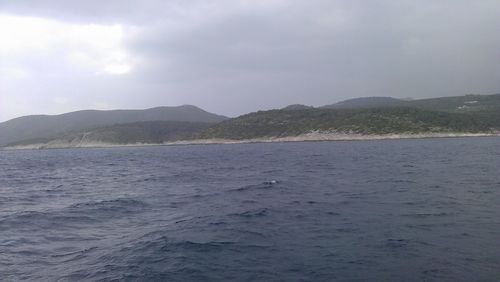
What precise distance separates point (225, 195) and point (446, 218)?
52.2 feet

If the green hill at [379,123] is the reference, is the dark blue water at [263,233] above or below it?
below

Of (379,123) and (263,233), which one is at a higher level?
(379,123)

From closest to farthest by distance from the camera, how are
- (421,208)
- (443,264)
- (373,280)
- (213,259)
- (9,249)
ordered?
(373,280)
(443,264)
(213,259)
(9,249)
(421,208)

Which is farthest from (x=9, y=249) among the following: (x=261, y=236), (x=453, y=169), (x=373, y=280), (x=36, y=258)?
(x=453, y=169)

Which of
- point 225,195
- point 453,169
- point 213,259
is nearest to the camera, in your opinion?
point 213,259

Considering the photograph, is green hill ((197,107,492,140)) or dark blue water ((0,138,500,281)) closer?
dark blue water ((0,138,500,281))

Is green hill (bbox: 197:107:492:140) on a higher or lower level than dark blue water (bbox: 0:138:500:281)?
higher

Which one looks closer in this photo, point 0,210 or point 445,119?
point 0,210

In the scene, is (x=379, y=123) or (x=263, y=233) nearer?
(x=263, y=233)

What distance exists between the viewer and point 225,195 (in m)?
32.2

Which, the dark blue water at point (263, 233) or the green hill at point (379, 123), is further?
the green hill at point (379, 123)

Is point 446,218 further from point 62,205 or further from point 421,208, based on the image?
point 62,205

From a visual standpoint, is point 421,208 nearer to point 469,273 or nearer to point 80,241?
point 469,273

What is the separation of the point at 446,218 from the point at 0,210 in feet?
89.3
